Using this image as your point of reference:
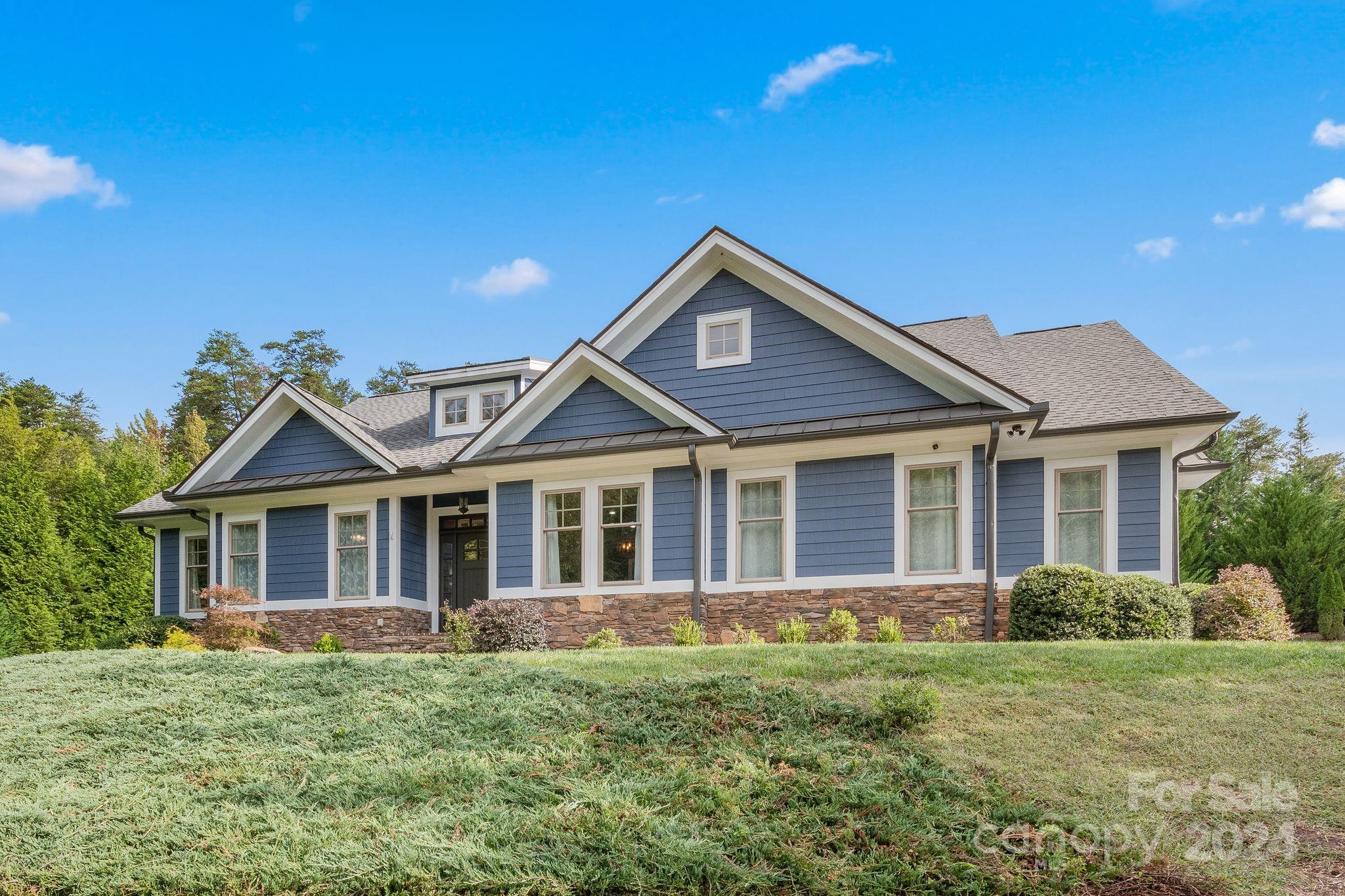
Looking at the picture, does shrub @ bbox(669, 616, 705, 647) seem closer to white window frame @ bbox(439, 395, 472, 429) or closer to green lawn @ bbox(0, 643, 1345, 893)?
green lawn @ bbox(0, 643, 1345, 893)

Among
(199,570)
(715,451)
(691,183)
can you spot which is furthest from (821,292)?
A: (199,570)

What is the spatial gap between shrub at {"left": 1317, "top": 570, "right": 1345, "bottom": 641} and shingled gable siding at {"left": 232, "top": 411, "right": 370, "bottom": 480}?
17.7 meters

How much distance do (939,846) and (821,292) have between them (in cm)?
1049

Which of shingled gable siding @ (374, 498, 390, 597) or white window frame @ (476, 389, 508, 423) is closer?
shingled gable siding @ (374, 498, 390, 597)

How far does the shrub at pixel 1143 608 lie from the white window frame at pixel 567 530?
747 centimetres

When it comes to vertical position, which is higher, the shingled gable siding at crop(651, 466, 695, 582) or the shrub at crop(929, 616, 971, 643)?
the shingled gable siding at crop(651, 466, 695, 582)

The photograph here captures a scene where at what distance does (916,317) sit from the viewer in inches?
756

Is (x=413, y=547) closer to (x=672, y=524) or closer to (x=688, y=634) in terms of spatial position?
(x=672, y=524)

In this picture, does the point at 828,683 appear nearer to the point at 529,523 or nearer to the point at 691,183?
the point at 529,523

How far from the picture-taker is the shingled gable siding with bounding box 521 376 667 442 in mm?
15844

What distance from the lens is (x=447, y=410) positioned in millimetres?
19547

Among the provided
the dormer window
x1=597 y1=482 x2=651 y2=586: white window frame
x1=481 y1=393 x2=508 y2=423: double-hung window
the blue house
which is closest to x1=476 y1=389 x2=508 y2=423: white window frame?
x1=481 y1=393 x2=508 y2=423: double-hung window

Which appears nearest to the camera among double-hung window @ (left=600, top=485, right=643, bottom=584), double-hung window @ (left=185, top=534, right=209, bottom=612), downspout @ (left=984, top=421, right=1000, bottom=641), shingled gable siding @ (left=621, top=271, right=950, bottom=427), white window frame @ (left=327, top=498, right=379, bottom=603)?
downspout @ (left=984, top=421, right=1000, bottom=641)

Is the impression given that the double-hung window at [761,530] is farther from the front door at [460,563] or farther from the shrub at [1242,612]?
the shrub at [1242,612]
